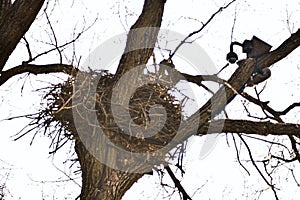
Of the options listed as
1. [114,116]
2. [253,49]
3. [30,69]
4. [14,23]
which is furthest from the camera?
[30,69]

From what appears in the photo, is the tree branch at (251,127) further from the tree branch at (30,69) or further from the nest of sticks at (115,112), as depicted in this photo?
the tree branch at (30,69)

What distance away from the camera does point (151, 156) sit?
12.9ft

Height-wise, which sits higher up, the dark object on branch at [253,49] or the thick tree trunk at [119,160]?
the dark object on branch at [253,49]

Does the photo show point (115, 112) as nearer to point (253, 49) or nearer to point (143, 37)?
point (143, 37)

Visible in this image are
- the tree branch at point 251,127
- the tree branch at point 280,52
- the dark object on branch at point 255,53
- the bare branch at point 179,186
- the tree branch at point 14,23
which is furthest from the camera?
the bare branch at point 179,186

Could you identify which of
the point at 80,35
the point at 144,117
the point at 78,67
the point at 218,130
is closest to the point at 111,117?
the point at 144,117

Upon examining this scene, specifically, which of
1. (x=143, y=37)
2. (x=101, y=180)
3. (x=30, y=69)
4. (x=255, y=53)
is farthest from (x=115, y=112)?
(x=255, y=53)

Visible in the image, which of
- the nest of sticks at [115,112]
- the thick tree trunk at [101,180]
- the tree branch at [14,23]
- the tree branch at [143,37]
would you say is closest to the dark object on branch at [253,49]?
the tree branch at [143,37]

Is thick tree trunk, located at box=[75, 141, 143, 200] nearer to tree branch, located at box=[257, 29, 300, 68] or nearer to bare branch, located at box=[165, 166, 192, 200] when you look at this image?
bare branch, located at box=[165, 166, 192, 200]

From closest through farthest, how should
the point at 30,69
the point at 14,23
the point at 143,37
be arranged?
the point at 14,23
the point at 143,37
the point at 30,69

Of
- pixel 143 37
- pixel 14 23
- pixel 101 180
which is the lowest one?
pixel 101 180

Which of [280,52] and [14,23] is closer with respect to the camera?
[14,23]

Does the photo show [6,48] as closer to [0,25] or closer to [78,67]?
[0,25]

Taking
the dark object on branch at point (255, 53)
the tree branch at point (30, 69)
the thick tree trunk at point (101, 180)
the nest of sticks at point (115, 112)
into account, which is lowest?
the thick tree trunk at point (101, 180)
